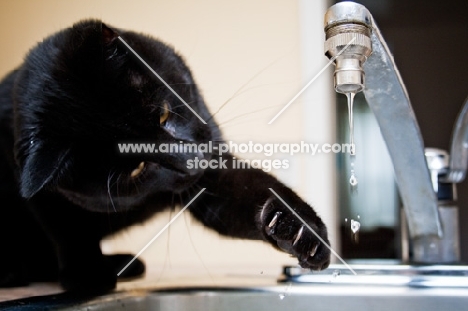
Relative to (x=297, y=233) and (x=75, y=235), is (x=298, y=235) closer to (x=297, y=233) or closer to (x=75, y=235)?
(x=297, y=233)

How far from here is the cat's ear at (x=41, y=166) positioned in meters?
0.55

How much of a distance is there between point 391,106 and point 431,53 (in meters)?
0.52

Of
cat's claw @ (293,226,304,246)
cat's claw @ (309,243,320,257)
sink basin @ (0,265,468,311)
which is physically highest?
cat's claw @ (293,226,304,246)

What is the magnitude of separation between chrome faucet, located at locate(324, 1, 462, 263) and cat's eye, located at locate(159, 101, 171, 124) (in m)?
0.25

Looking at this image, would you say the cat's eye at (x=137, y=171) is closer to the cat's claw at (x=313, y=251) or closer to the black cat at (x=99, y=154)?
the black cat at (x=99, y=154)

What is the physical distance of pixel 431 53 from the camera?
3.04 feet

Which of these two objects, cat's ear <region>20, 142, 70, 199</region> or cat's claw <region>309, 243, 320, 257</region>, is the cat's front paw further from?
cat's ear <region>20, 142, 70, 199</region>

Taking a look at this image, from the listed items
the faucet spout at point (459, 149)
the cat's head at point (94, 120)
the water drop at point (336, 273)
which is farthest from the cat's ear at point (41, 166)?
the faucet spout at point (459, 149)

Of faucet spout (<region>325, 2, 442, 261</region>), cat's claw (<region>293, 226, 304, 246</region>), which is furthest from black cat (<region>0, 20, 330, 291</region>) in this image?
faucet spout (<region>325, 2, 442, 261</region>)

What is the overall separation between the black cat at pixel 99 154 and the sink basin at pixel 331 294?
1.8 inches

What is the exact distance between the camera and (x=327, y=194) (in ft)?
2.74

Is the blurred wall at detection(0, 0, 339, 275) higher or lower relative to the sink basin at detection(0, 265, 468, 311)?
higher

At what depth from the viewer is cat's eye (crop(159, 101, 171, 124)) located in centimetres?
59

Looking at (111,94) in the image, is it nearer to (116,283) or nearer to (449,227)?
(116,283)
